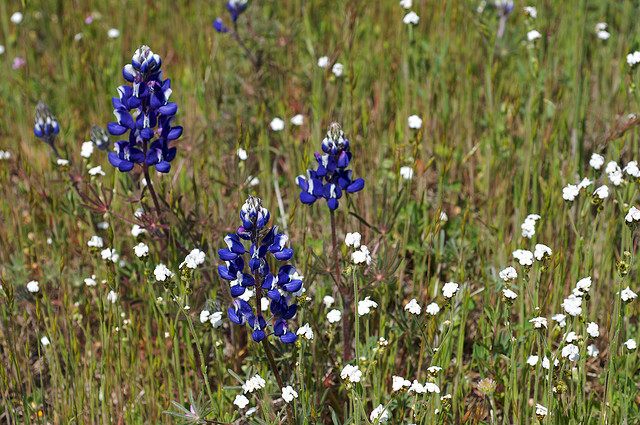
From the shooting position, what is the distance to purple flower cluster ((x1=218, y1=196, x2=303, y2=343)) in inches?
80.6

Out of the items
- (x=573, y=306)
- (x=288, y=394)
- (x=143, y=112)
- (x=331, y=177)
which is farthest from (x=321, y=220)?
(x=573, y=306)

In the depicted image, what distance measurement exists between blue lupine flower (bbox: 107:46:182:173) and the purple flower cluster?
746 mm

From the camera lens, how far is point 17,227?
355cm

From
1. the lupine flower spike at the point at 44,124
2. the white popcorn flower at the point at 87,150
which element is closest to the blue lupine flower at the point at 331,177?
the white popcorn flower at the point at 87,150

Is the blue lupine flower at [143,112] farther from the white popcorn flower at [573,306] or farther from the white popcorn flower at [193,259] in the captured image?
the white popcorn flower at [573,306]

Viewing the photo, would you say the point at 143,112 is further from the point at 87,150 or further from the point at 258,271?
the point at 258,271

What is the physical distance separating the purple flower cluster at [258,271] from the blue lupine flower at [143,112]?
2.45 feet

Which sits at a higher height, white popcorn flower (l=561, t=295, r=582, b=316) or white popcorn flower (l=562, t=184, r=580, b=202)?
white popcorn flower (l=562, t=184, r=580, b=202)

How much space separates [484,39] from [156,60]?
2500 mm

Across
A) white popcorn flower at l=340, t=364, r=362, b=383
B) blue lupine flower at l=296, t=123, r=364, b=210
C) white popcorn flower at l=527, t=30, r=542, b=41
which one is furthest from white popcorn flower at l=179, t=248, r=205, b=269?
white popcorn flower at l=527, t=30, r=542, b=41

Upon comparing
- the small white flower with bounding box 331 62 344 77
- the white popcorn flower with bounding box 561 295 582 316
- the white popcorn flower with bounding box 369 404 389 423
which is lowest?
the white popcorn flower with bounding box 369 404 389 423

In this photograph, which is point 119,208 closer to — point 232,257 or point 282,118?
point 282,118

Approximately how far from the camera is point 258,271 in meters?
2.13

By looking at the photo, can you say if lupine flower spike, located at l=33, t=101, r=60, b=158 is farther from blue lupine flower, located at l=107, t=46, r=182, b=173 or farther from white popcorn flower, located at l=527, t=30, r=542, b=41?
white popcorn flower, located at l=527, t=30, r=542, b=41
